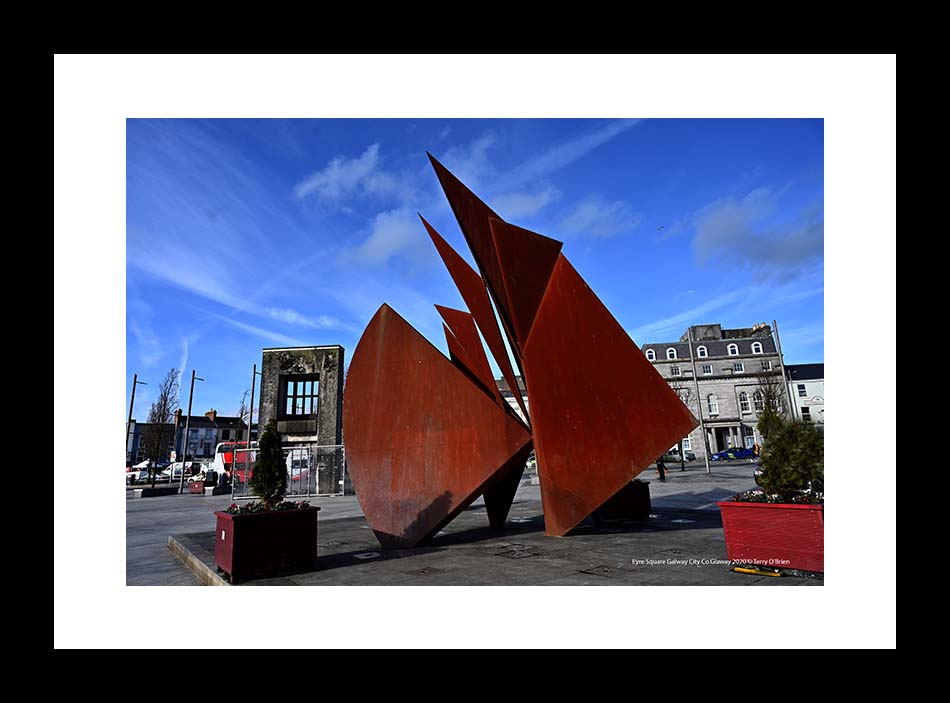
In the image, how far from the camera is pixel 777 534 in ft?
19.4

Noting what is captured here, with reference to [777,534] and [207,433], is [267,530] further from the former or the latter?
[207,433]

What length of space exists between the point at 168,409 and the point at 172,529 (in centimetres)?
3089

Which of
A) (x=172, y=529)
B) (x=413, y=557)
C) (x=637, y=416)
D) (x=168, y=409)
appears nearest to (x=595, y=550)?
(x=637, y=416)

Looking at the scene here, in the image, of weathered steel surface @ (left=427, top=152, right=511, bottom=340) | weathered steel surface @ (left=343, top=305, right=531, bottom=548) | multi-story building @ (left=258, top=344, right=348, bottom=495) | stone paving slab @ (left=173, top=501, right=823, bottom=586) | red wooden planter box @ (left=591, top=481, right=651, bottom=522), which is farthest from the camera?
multi-story building @ (left=258, top=344, right=348, bottom=495)

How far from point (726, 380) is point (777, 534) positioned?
Result: 42.3 metres

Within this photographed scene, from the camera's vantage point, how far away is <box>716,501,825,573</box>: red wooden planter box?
18.6 ft

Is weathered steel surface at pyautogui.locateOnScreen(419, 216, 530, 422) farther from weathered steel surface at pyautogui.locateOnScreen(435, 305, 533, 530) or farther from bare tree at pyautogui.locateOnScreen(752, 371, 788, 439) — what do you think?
bare tree at pyautogui.locateOnScreen(752, 371, 788, 439)

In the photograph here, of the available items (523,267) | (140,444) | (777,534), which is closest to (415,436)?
(523,267)

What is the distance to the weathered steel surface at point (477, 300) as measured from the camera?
30.7ft

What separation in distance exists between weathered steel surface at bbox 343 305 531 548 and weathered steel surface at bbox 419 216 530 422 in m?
1.24

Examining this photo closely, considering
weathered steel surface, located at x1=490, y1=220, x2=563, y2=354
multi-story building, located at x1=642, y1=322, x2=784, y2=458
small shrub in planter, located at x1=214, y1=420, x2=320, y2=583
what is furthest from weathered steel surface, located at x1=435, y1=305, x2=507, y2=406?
multi-story building, located at x1=642, y1=322, x2=784, y2=458

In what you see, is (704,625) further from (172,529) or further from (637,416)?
(172,529)

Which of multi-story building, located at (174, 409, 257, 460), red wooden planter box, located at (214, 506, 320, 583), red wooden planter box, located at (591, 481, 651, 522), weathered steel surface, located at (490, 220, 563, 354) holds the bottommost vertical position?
multi-story building, located at (174, 409, 257, 460)

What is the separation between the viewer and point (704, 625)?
476cm
